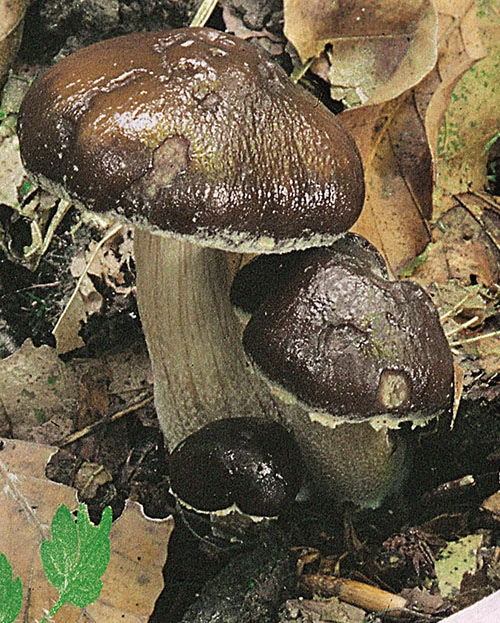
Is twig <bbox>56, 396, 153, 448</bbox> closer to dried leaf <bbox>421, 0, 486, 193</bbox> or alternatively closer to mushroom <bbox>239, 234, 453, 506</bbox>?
mushroom <bbox>239, 234, 453, 506</bbox>

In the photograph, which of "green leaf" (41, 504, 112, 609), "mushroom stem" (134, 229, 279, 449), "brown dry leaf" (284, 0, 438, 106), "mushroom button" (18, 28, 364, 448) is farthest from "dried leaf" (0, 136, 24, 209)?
"green leaf" (41, 504, 112, 609)

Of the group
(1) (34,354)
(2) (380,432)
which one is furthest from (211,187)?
(1) (34,354)

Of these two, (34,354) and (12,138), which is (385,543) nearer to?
(34,354)

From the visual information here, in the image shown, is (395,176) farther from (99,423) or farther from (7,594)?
(7,594)

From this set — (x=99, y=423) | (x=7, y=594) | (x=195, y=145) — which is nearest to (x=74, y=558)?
(x=7, y=594)

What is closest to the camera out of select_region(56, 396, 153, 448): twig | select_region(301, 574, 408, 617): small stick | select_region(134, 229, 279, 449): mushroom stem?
select_region(301, 574, 408, 617): small stick

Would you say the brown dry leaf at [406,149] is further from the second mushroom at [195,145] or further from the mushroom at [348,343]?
the second mushroom at [195,145]
